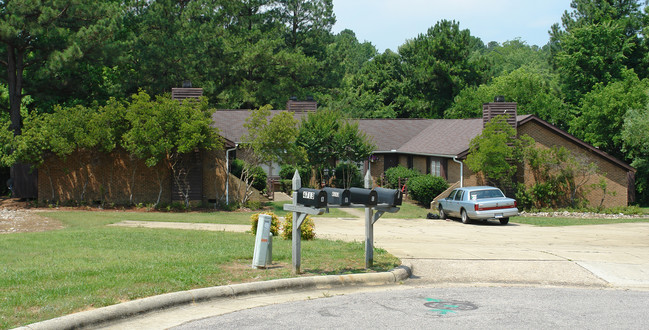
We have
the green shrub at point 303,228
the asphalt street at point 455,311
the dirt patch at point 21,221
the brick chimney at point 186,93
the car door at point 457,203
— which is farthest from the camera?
the brick chimney at point 186,93

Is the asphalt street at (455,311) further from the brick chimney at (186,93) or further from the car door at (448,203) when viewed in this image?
the brick chimney at (186,93)

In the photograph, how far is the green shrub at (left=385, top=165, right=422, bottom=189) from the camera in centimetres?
3625

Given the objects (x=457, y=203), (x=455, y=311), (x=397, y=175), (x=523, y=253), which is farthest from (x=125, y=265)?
(x=397, y=175)

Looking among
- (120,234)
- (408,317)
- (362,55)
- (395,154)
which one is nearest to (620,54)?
(395,154)

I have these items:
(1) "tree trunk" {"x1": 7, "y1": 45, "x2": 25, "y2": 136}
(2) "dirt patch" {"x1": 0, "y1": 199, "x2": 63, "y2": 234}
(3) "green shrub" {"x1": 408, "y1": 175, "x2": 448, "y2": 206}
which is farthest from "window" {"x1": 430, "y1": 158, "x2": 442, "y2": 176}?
(1) "tree trunk" {"x1": 7, "y1": 45, "x2": 25, "y2": 136}

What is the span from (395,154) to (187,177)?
14.6 meters

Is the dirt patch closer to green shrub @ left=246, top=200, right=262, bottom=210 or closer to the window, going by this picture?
green shrub @ left=246, top=200, right=262, bottom=210

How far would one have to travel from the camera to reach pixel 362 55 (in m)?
144

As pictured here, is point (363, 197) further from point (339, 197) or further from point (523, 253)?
point (523, 253)

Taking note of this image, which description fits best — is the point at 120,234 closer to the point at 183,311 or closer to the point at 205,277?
the point at 205,277

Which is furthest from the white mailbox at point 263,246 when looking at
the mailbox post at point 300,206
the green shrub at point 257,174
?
the green shrub at point 257,174

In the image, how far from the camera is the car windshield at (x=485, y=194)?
85.1 ft

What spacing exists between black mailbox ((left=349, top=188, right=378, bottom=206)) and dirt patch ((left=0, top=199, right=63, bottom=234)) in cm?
1399

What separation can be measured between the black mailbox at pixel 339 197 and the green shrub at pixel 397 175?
25.3 m
